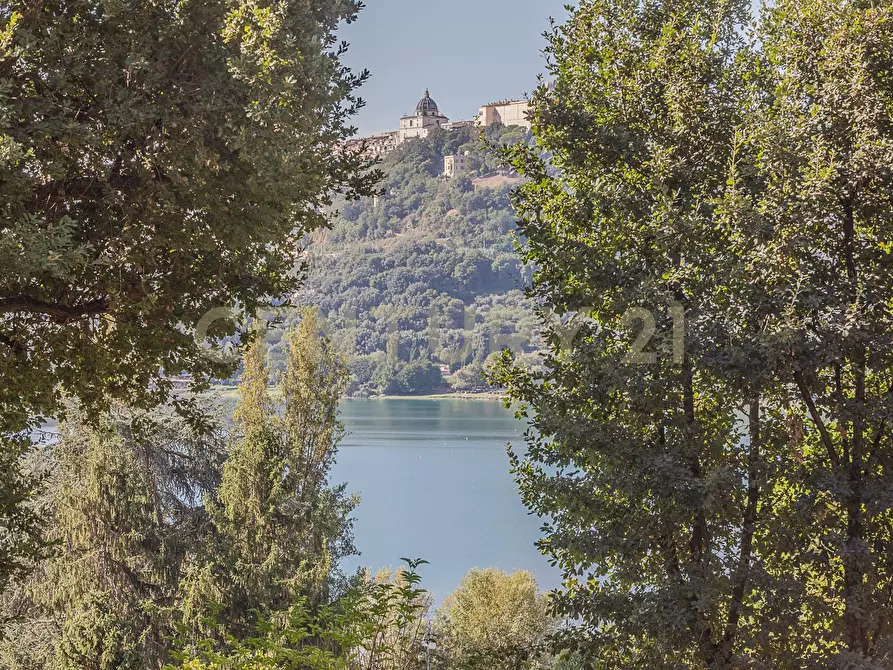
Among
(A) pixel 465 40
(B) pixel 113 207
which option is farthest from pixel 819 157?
(A) pixel 465 40

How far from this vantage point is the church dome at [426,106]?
11750cm

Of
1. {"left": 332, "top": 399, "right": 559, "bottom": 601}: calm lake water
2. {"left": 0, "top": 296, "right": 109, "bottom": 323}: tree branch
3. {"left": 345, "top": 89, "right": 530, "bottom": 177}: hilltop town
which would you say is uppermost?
{"left": 345, "top": 89, "right": 530, "bottom": 177}: hilltop town

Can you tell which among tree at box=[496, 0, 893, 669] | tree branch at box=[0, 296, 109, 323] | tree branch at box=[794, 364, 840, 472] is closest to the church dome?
tree at box=[496, 0, 893, 669]

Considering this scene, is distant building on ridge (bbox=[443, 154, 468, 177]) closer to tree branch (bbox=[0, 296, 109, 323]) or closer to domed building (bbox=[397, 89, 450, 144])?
domed building (bbox=[397, 89, 450, 144])

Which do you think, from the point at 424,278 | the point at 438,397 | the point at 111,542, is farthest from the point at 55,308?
the point at 424,278

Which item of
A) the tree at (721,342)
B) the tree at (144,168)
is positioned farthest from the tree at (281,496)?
the tree at (144,168)

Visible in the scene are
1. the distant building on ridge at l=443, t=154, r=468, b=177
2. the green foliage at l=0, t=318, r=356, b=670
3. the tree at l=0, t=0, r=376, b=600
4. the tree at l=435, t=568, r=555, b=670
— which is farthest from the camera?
the distant building on ridge at l=443, t=154, r=468, b=177

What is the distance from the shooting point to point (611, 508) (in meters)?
5.54

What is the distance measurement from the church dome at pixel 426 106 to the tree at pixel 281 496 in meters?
107

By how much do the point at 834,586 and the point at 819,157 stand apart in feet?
9.72

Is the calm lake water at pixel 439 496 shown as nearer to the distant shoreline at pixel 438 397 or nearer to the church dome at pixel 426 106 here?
the distant shoreline at pixel 438 397

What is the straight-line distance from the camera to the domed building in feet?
386

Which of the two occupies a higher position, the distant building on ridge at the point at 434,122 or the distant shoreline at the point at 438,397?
the distant building on ridge at the point at 434,122

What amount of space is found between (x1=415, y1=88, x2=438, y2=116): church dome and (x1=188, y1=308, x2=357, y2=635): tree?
107154 mm
